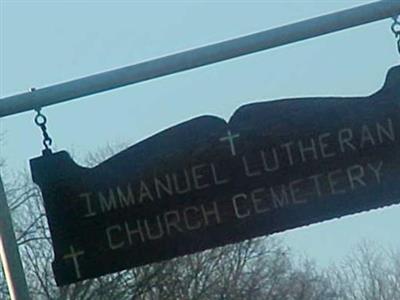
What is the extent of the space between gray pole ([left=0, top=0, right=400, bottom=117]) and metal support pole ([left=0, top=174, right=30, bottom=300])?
483 mm

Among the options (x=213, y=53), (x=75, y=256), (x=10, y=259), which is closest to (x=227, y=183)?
(x=213, y=53)

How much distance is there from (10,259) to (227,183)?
99 centimetres

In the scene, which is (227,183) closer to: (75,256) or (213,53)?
(213,53)

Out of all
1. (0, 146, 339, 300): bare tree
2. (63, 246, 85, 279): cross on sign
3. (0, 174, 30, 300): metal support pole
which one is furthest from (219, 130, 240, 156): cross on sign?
(0, 146, 339, 300): bare tree

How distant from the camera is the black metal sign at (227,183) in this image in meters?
5.94

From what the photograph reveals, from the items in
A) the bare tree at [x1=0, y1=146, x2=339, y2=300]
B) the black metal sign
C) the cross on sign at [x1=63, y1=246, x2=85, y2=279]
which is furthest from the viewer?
the bare tree at [x1=0, y1=146, x2=339, y2=300]

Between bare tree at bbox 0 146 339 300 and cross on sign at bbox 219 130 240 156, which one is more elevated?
bare tree at bbox 0 146 339 300

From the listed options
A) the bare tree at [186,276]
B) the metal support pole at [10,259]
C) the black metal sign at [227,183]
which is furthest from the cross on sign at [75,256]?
the bare tree at [186,276]

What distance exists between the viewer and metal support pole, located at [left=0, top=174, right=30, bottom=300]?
597 cm

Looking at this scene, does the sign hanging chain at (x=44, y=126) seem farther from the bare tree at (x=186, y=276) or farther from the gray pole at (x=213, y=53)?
the bare tree at (x=186, y=276)

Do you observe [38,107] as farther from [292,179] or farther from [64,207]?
[292,179]

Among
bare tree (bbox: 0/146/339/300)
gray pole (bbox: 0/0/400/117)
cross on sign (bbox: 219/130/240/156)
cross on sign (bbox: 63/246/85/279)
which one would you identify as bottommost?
cross on sign (bbox: 63/246/85/279)

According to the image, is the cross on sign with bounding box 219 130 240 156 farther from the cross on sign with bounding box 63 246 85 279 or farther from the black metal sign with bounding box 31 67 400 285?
the cross on sign with bounding box 63 246 85 279

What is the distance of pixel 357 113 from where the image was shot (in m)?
6.06
